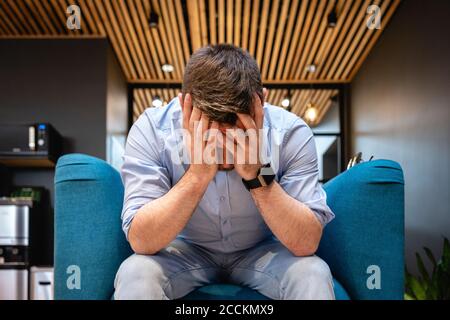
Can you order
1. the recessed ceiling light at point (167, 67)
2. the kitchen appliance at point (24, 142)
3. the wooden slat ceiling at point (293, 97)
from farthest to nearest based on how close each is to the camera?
the wooden slat ceiling at point (293, 97) < the recessed ceiling light at point (167, 67) < the kitchen appliance at point (24, 142)

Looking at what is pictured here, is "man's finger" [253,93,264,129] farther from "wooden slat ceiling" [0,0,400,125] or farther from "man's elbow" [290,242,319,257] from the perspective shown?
"wooden slat ceiling" [0,0,400,125]

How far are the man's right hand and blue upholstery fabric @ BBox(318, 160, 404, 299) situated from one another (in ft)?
1.64

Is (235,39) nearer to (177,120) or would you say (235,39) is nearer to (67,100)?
(67,100)

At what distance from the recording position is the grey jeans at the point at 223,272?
3.79 feet

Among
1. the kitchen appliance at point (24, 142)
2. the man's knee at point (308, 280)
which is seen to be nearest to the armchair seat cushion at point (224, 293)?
the man's knee at point (308, 280)

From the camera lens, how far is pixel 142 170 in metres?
1.39

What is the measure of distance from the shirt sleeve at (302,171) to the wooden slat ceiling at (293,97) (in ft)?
21.1

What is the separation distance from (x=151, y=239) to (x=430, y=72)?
3.84 metres

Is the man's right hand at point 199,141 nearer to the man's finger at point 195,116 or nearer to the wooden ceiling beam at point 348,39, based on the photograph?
the man's finger at point 195,116

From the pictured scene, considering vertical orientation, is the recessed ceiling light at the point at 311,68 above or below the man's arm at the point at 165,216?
above

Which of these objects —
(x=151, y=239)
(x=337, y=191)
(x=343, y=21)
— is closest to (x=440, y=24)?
(x=343, y=21)

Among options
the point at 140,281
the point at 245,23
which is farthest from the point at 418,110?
the point at 140,281

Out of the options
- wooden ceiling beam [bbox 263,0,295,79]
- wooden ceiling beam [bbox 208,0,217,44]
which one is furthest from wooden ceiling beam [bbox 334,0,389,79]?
wooden ceiling beam [bbox 208,0,217,44]

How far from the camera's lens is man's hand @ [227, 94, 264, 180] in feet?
4.03
